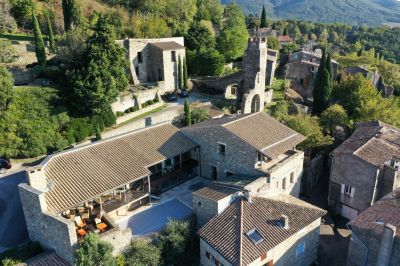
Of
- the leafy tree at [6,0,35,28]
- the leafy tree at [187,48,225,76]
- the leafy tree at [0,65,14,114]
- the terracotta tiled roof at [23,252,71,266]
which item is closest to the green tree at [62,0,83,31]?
the leafy tree at [6,0,35,28]

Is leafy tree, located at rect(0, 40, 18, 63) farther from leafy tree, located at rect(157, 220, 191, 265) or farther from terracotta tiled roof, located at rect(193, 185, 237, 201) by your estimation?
leafy tree, located at rect(157, 220, 191, 265)

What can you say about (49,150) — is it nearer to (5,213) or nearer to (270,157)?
(5,213)

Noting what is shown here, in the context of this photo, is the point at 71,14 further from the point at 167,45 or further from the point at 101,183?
the point at 101,183

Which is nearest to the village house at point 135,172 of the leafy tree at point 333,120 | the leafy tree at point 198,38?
the leafy tree at point 333,120

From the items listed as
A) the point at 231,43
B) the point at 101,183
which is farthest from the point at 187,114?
the point at 231,43

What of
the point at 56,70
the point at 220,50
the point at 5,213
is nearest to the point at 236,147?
the point at 5,213

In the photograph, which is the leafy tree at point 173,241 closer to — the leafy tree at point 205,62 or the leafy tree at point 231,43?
the leafy tree at point 205,62
